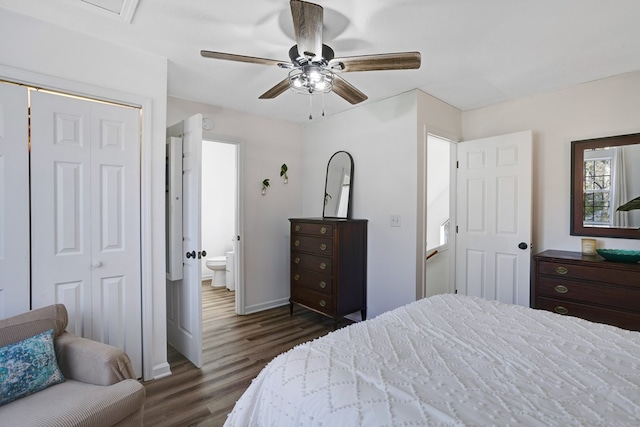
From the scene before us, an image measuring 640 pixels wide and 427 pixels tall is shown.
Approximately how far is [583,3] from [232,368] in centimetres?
338

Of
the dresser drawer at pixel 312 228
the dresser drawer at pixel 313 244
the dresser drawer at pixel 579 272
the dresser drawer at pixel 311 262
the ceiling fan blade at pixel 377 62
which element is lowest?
the dresser drawer at pixel 311 262

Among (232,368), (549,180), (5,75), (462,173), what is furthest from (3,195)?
(549,180)

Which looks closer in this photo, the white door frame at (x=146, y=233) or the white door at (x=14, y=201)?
the white door at (x=14, y=201)

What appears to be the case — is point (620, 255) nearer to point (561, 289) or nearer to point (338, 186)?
point (561, 289)

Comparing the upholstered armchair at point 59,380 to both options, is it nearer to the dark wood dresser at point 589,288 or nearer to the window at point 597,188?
the dark wood dresser at point 589,288

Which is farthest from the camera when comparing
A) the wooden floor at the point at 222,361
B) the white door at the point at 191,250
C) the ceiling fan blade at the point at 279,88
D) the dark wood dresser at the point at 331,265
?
the dark wood dresser at the point at 331,265

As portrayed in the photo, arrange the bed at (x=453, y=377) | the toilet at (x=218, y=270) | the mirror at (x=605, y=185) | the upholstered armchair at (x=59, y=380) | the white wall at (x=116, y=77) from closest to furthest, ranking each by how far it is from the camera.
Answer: the bed at (x=453, y=377), the upholstered armchair at (x=59, y=380), the white wall at (x=116, y=77), the mirror at (x=605, y=185), the toilet at (x=218, y=270)

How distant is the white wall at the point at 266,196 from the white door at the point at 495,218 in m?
2.10

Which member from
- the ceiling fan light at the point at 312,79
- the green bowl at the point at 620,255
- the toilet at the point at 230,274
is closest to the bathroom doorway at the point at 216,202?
the toilet at the point at 230,274

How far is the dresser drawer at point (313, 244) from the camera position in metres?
3.14

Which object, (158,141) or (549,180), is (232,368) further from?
(549,180)

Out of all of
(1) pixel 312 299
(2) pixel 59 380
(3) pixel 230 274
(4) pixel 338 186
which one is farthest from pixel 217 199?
(2) pixel 59 380

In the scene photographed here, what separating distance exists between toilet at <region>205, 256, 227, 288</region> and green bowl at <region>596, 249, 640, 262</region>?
465cm

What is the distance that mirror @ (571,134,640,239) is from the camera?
2543 mm
